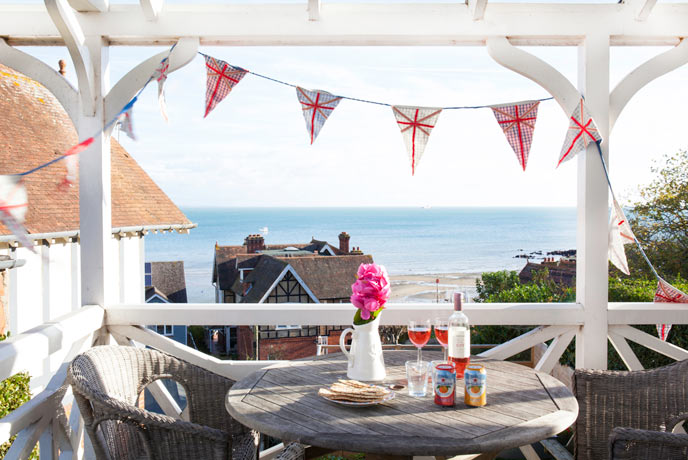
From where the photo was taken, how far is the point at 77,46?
6.87ft

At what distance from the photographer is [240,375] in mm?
2221

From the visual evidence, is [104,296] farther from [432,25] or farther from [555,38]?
[555,38]

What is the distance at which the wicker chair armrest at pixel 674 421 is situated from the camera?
1701 millimetres

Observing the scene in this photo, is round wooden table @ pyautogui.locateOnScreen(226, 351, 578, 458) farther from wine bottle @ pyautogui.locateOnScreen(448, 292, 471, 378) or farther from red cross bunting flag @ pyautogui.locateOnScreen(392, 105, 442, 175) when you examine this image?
red cross bunting flag @ pyautogui.locateOnScreen(392, 105, 442, 175)

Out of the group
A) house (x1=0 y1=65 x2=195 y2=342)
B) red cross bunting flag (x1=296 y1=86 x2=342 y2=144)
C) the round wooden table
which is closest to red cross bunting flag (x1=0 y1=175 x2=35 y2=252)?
the round wooden table

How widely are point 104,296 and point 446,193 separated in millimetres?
35188

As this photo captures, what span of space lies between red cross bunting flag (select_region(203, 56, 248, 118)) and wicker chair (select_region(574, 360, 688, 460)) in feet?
5.54

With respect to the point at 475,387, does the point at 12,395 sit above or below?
below

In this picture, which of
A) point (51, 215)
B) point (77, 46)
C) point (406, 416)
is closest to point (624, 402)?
point (406, 416)

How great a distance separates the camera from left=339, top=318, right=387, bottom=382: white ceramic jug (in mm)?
1579

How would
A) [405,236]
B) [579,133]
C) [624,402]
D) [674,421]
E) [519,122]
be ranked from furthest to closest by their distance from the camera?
[405,236] < [519,122] < [579,133] < [624,402] < [674,421]

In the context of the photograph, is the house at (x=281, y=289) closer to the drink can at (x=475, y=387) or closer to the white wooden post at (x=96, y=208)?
the white wooden post at (x=96, y=208)

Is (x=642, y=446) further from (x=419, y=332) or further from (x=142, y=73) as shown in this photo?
(x=142, y=73)

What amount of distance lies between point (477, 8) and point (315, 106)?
2.37ft
